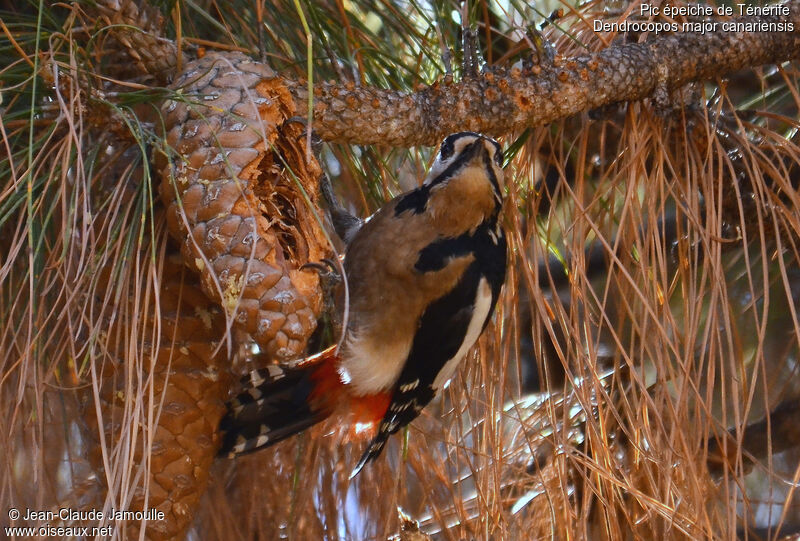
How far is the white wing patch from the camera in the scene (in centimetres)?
147

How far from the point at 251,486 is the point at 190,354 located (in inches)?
13.2

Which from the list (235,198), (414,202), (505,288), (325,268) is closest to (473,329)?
(505,288)

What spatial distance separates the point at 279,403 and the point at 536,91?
2.08 ft

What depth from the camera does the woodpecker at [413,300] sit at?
148 centimetres

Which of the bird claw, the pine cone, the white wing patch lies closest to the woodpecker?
the white wing patch

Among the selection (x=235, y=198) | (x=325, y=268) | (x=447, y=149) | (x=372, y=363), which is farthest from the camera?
(x=372, y=363)

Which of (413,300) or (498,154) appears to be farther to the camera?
(413,300)

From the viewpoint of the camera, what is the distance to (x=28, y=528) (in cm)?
116

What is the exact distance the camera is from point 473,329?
4.84 ft

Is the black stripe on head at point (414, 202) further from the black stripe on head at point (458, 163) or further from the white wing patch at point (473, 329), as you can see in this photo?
the white wing patch at point (473, 329)

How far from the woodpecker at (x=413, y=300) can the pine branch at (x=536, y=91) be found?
0.17m

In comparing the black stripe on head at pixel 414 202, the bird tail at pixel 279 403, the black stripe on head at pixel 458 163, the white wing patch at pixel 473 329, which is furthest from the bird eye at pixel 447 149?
the bird tail at pixel 279 403

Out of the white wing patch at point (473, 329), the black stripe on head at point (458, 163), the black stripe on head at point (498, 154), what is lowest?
the white wing patch at point (473, 329)

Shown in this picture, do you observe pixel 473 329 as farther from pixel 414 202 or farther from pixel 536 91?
pixel 536 91
